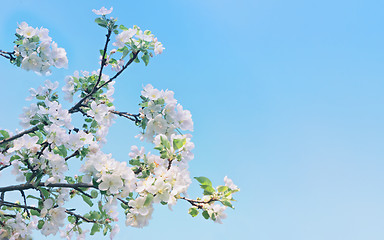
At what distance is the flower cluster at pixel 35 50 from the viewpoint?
3875mm

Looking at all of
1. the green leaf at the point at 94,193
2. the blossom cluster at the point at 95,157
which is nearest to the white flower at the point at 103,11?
the blossom cluster at the point at 95,157

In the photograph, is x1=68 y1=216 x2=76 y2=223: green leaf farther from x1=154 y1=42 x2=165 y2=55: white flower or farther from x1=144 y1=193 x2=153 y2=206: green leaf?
x1=154 y1=42 x2=165 y2=55: white flower

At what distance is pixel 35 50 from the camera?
3.94 metres

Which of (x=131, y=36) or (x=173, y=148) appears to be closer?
(x=173, y=148)

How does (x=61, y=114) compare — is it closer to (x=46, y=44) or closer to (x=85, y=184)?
(x=85, y=184)

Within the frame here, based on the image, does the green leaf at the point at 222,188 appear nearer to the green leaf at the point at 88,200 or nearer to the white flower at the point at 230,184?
the white flower at the point at 230,184

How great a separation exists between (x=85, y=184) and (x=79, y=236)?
128 centimetres

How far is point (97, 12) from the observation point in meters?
3.39

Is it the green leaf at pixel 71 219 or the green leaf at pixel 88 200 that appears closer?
the green leaf at pixel 88 200

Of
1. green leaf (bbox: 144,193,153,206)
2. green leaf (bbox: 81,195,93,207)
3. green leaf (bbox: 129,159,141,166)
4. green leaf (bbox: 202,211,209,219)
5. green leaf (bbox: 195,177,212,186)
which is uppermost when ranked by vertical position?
green leaf (bbox: 129,159,141,166)

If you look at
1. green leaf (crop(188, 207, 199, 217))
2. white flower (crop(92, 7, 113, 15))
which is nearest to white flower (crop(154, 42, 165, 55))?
white flower (crop(92, 7, 113, 15))

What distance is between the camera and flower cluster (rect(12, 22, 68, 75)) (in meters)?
3.88

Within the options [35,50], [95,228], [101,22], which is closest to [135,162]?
[95,228]

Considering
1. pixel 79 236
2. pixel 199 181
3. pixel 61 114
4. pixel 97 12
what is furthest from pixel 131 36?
pixel 79 236
